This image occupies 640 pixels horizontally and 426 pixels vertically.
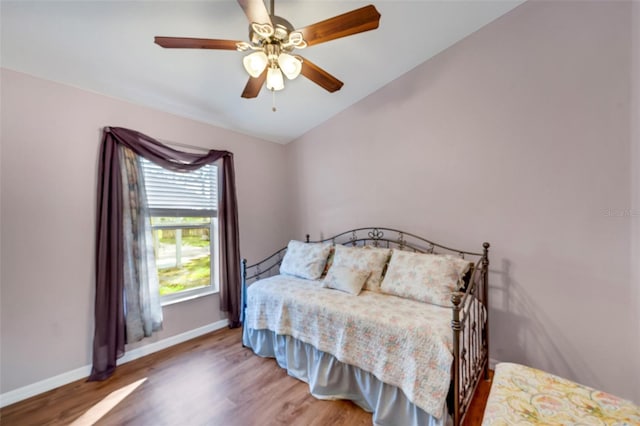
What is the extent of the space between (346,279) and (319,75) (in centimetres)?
164

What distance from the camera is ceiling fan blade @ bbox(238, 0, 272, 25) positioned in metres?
1.17

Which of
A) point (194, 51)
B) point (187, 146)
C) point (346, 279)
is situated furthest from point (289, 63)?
point (187, 146)

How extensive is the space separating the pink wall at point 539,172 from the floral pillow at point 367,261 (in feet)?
1.52

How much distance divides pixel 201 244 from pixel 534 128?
11.1ft

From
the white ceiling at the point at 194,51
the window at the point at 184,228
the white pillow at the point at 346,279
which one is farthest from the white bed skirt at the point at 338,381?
the white ceiling at the point at 194,51

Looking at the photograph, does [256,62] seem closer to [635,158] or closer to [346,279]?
[346,279]

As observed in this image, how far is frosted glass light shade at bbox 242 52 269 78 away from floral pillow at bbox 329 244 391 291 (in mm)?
1783

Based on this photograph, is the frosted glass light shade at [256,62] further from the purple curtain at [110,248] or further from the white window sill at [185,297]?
the white window sill at [185,297]

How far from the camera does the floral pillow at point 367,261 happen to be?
7.74 feet

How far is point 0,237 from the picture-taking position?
6.06 ft

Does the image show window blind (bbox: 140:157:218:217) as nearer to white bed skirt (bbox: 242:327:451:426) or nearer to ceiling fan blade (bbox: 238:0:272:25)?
white bed skirt (bbox: 242:327:451:426)

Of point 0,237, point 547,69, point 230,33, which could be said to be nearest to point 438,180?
point 547,69

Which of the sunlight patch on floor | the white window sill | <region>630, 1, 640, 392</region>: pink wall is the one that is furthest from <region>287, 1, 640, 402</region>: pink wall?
Answer: the sunlight patch on floor

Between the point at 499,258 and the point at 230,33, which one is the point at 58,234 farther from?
the point at 499,258
